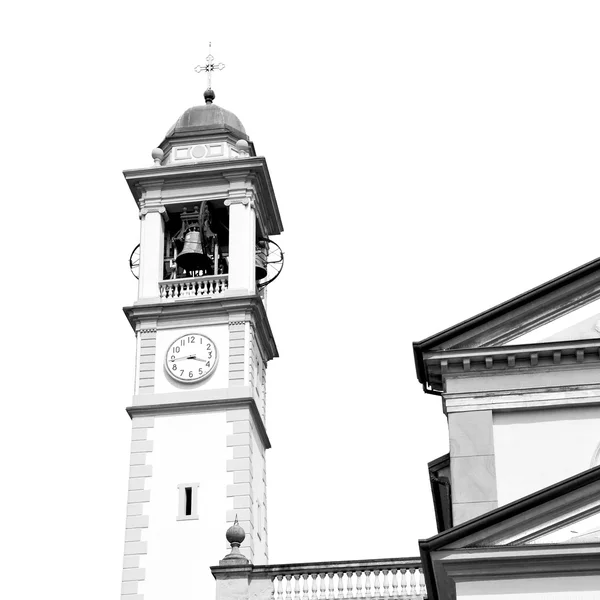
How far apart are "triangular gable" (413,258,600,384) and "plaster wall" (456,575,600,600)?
647 cm

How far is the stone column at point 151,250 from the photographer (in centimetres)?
4266

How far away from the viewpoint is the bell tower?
1534 inches

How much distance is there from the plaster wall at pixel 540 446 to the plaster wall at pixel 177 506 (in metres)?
12.3

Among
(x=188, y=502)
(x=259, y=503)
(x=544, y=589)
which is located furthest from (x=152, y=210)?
(x=544, y=589)

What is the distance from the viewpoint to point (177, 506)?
39.4 m

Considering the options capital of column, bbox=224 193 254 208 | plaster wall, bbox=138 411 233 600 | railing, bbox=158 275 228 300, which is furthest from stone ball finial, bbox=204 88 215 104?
plaster wall, bbox=138 411 233 600

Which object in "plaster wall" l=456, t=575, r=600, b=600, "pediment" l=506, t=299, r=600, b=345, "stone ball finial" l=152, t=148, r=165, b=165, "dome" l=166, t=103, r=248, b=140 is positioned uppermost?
"dome" l=166, t=103, r=248, b=140

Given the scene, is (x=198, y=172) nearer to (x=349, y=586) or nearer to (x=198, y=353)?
(x=198, y=353)

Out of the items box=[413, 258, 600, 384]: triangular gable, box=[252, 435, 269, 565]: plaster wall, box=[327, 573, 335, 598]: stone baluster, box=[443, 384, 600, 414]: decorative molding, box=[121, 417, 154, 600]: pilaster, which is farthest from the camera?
box=[252, 435, 269, 565]: plaster wall

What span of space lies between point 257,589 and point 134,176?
16159 millimetres

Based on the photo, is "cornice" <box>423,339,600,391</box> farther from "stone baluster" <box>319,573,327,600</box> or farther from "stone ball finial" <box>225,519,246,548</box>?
"stone ball finial" <box>225,519,246,548</box>

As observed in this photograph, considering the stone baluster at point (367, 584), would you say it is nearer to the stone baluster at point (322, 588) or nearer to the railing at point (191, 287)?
the stone baluster at point (322, 588)

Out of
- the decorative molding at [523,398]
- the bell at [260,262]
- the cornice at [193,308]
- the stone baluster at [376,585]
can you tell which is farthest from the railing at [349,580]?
the bell at [260,262]

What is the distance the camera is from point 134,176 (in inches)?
1737
